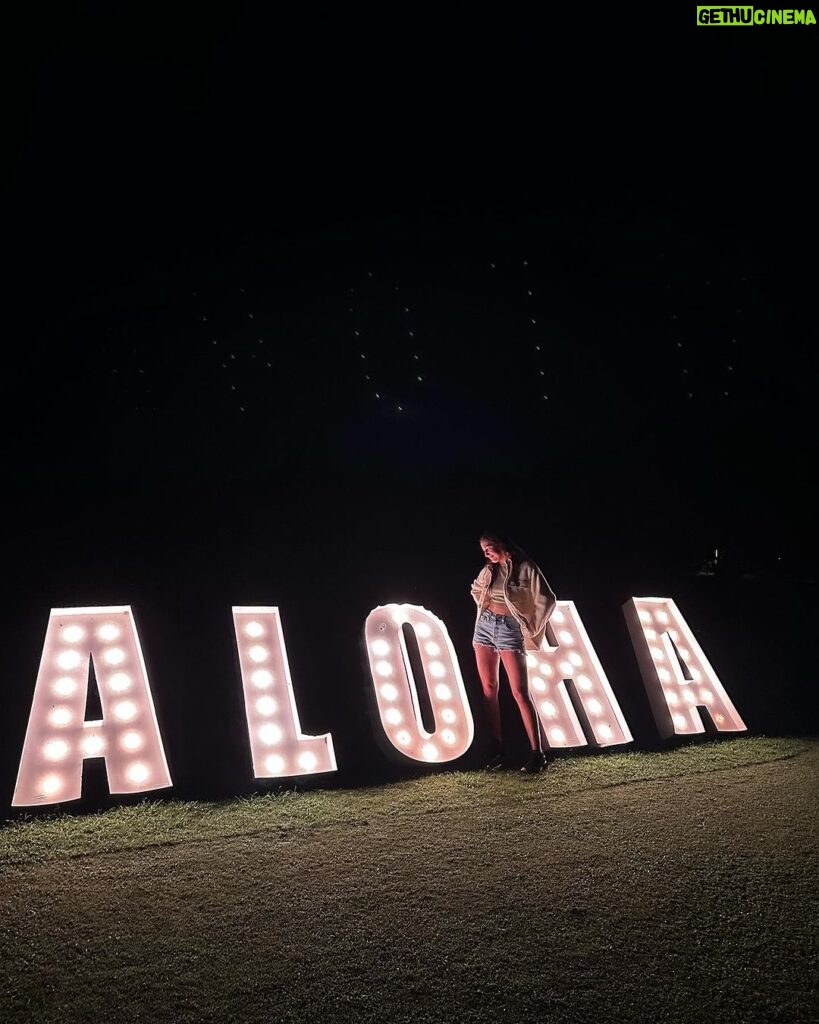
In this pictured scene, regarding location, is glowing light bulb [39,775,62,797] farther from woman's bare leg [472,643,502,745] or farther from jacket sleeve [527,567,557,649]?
jacket sleeve [527,567,557,649]

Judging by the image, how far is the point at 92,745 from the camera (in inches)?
164

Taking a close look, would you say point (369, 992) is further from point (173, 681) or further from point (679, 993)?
point (173, 681)

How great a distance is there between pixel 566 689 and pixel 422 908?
324cm

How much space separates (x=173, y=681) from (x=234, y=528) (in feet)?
22.7

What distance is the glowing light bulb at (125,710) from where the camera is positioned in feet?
14.2

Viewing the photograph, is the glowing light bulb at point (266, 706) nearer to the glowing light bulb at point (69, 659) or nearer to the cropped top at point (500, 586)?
the glowing light bulb at point (69, 659)

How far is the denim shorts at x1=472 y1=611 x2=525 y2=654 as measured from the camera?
5.25 m

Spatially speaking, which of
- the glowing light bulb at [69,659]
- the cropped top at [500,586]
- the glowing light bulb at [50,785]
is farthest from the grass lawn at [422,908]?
the cropped top at [500,586]

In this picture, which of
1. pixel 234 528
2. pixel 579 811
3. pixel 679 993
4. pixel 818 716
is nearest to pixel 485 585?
pixel 579 811

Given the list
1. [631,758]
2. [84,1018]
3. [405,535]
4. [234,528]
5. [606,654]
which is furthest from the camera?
[405,535]

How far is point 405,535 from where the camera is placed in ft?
48.4

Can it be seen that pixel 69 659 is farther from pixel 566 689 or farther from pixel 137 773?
pixel 566 689

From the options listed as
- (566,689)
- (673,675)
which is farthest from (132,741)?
(673,675)

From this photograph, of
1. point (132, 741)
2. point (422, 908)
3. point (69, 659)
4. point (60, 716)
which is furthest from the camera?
point (69, 659)
